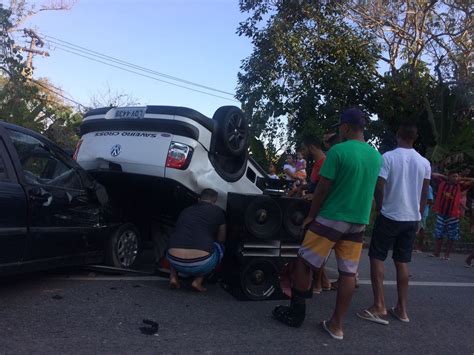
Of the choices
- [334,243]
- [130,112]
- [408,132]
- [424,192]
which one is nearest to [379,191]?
[424,192]

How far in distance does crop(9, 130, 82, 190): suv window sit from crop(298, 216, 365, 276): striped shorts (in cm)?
254

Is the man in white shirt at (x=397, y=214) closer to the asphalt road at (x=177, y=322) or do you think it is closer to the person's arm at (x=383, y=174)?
the person's arm at (x=383, y=174)

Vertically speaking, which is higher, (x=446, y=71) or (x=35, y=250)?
(x=446, y=71)

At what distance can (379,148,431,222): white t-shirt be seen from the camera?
4711mm

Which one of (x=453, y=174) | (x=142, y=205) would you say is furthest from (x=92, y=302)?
(x=453, y=174)

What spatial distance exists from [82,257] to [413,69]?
14332mm

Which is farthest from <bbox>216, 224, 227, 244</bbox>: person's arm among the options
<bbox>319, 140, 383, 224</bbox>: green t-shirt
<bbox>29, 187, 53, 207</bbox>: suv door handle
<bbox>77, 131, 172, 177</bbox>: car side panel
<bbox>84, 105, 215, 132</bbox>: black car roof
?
<bbox>29, 187, 53, 207</bbox>: suv door handle

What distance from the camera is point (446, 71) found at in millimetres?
18016

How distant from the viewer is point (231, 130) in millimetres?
5762

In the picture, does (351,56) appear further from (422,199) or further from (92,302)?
(92,302)

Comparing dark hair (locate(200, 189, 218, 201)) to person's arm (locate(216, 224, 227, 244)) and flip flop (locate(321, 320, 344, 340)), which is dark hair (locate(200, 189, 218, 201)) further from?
flip flop (locate(321, 320, 344, 340))

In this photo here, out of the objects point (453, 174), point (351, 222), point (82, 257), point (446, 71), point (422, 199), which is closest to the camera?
point (351, 222)

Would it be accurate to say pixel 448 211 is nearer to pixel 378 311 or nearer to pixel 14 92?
pixel 378 311

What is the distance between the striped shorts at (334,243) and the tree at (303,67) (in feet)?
33.2
